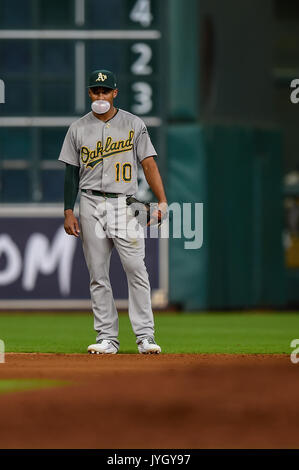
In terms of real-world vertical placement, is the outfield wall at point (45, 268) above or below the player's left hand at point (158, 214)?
above

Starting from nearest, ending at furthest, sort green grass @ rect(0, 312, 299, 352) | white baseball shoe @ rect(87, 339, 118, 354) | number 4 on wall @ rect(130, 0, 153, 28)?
white baseball shoe @ rect(87, 339, 118, 354)
green grass @ rect(0, 312, 299, 352)
number 4 on wall @ rect(130, 0, 153, 28)

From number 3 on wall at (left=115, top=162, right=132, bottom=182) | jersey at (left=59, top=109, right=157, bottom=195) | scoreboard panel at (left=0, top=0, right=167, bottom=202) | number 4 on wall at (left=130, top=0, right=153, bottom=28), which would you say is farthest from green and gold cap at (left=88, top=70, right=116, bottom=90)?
number 4 on wall at (left=130, top=0, right=153, bottom=28)

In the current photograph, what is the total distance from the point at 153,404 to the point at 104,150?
8.55ft

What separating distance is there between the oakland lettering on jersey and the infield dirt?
1.41 metres

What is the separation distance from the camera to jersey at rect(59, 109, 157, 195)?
9070 millimetres

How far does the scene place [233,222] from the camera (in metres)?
15.8

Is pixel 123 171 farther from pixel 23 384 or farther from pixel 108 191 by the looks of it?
pixel 23 384

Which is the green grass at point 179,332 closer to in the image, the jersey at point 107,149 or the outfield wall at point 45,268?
the outfield wall at point 45,268

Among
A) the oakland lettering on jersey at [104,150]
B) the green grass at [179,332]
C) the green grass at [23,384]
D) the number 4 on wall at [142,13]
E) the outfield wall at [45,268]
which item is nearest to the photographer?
the green grass at [23,384]

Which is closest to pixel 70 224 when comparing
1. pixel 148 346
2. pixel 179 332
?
pixel 148 346

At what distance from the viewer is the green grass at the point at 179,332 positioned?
35.3ft

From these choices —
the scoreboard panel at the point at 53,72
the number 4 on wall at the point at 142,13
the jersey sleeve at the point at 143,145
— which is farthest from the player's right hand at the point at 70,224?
the number 4 on wall at the point at 142,13

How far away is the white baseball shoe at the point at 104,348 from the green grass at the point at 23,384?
4.05 ft

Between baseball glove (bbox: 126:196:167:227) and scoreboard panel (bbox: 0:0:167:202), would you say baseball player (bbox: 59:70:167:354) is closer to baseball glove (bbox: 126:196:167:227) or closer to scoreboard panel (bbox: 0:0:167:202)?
baseball glove (bbox: 126:196:167:227)
